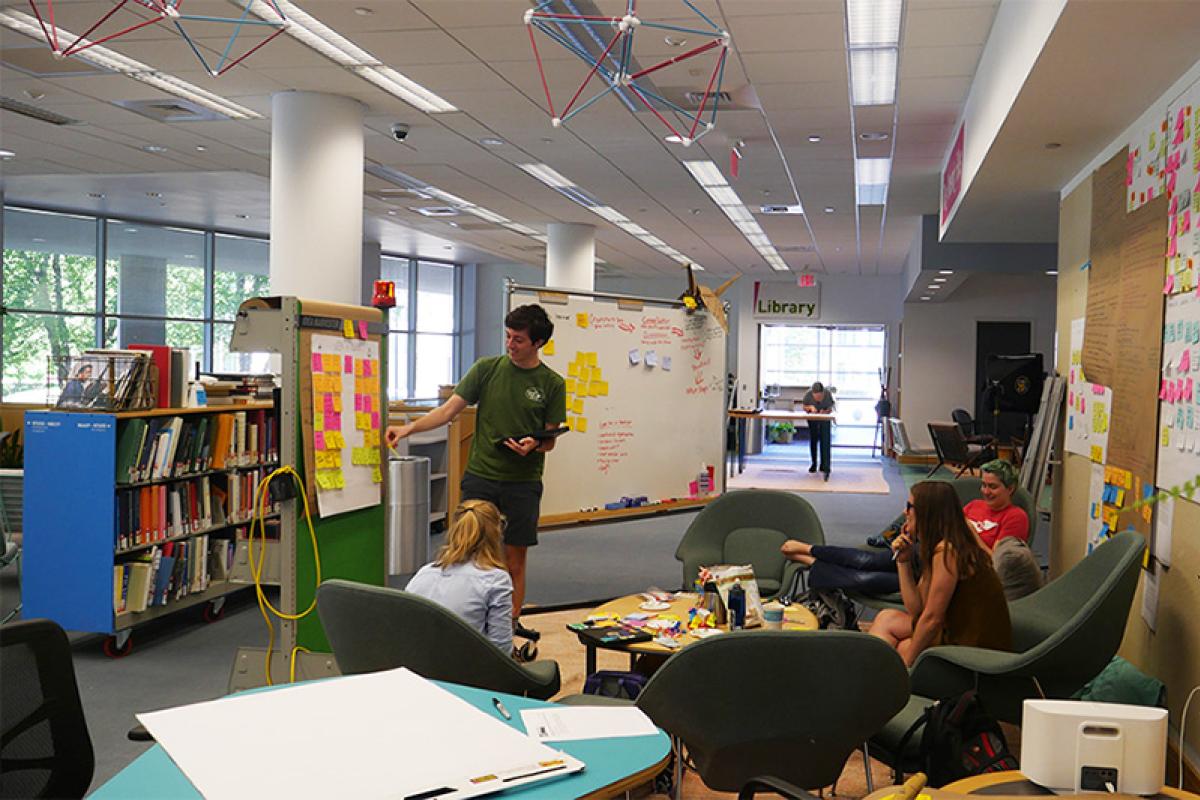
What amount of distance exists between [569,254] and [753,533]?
8.57 m

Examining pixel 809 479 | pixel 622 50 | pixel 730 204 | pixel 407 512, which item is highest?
pixel 730 204

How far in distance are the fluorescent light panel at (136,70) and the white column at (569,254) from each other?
5891mm

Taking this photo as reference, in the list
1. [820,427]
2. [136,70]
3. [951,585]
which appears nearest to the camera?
[951,585]

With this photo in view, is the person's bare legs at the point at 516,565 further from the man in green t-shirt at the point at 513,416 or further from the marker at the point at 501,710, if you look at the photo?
the marker at the point at 501,710

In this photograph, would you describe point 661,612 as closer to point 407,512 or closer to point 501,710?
point 501,710

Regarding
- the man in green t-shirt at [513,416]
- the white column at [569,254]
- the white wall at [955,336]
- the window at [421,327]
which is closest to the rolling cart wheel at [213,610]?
the man in green t-shirt at [513,416]

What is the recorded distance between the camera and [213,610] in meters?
6.21

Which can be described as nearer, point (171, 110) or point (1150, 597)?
point (1150, 597)

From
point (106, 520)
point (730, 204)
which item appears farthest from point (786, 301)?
point (106, 520)

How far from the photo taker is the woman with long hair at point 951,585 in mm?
3869

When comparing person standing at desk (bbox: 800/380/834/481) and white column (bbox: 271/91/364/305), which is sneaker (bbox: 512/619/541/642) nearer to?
white column (bbox: 271/91/364/305)

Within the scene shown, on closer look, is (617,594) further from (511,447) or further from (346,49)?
(346,49)

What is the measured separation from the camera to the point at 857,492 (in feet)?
43.7

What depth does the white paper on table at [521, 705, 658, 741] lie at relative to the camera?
6.40 feet
